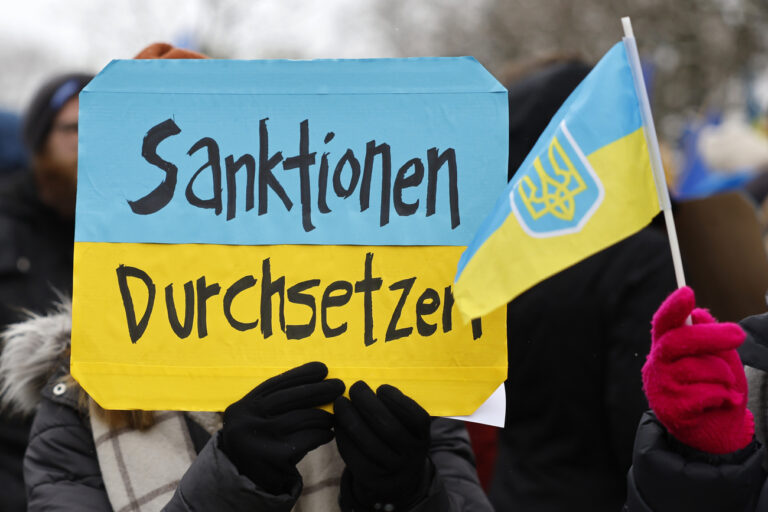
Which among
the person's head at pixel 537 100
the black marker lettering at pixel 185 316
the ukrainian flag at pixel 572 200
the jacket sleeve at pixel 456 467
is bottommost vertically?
the jacket sleeve at pixel 456 467

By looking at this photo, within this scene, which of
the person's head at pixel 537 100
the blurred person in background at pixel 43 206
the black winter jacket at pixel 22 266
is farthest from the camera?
the blurred person in background at pixel 43 206

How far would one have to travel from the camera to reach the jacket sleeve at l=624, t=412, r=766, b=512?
1.15 metres

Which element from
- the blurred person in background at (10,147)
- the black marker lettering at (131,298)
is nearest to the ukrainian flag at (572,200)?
the black marker lettering at (131,298)

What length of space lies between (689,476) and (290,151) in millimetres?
814

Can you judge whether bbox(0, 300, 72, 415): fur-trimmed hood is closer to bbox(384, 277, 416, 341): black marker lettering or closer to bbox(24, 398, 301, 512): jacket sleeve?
bbox(24, 398, 301, 512): jacket sleeve

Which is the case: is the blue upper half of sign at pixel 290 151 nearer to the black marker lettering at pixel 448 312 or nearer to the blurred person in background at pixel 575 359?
the black marker lettering at pixel 448 312

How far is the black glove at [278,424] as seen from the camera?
1196 millimetres

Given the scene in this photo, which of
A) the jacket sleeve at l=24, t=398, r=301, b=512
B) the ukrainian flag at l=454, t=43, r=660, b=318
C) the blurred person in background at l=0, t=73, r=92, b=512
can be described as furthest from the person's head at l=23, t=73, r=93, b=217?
the ukrainian flag at l=454, t=43, r=660, b=318

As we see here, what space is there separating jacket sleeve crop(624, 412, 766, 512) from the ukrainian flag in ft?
1.10

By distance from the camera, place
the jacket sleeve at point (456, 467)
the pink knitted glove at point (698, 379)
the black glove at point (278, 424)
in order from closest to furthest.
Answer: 1. the pink knitted glove at point (698, 379)
2. the black glove at point (278, 424)
3. the jacket sleeve at point (456, 467)

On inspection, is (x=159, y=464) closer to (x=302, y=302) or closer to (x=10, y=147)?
(x=302, y=302)

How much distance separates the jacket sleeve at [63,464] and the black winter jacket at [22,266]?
3.44 ft

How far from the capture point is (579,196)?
1.16 metres

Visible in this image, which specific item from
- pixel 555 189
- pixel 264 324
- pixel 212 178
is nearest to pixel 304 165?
pixel 212 178
